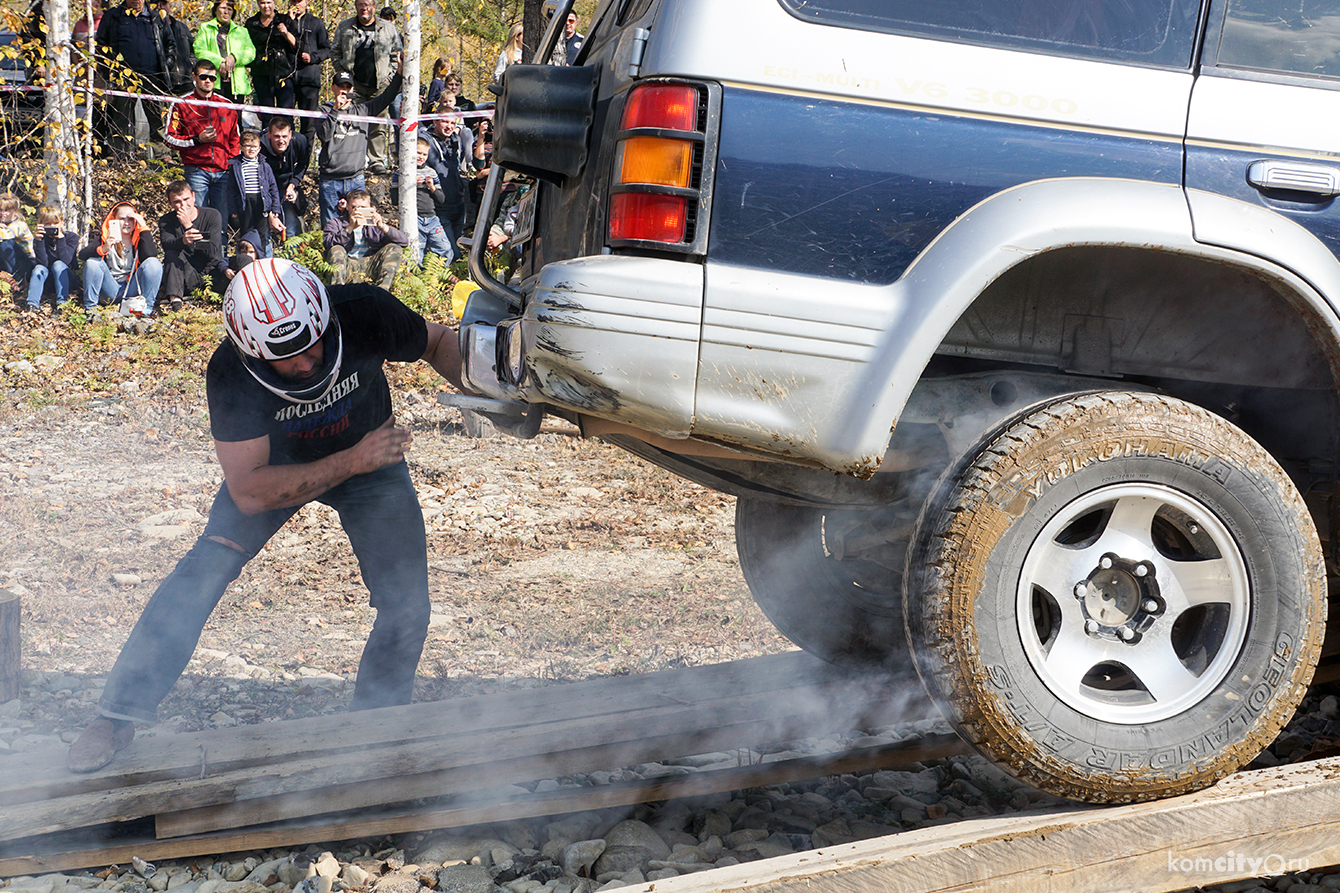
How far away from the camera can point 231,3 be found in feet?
37.6

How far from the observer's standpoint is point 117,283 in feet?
32.9

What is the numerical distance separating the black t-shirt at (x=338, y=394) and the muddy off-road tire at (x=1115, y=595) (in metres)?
2.09

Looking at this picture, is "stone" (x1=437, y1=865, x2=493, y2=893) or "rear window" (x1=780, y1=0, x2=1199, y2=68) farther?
"stone" (x1=437, y1=865, x2=493, y2=893)

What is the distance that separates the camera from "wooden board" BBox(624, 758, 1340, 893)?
2178mm

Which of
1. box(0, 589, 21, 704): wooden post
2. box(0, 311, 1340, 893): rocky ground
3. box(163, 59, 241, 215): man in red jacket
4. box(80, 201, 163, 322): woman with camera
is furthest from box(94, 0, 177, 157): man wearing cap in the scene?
box(0, 589, 21, 704): wooden post

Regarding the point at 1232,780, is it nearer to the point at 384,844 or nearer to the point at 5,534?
the point at 384,844

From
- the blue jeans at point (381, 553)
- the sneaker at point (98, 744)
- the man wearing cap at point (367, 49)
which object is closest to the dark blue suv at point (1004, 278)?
the blue jeans at point (381, 553)

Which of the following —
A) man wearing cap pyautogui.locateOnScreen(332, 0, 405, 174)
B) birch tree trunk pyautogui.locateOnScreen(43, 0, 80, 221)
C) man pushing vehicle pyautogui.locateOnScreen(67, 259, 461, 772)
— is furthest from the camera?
man wearing cap pyautogui.locateOnScreen(332, 0, 405, 174)

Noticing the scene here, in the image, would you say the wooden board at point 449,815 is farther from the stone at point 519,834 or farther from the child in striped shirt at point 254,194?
the child in striped shirt at point 254,194

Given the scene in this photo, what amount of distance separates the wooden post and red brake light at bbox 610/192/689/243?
2.92 m

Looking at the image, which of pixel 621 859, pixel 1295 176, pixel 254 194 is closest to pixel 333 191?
pixel 254 194

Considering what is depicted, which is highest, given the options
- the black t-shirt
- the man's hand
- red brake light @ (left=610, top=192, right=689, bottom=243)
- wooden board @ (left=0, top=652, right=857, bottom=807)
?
red brake light @ (left=610, top=192, right=689, bottom=243)

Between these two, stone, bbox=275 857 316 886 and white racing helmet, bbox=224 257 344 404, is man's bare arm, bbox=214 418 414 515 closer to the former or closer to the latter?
white racing helmet, bbox=224 257 344 404

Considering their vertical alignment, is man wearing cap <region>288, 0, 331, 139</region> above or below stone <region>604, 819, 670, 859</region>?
above
